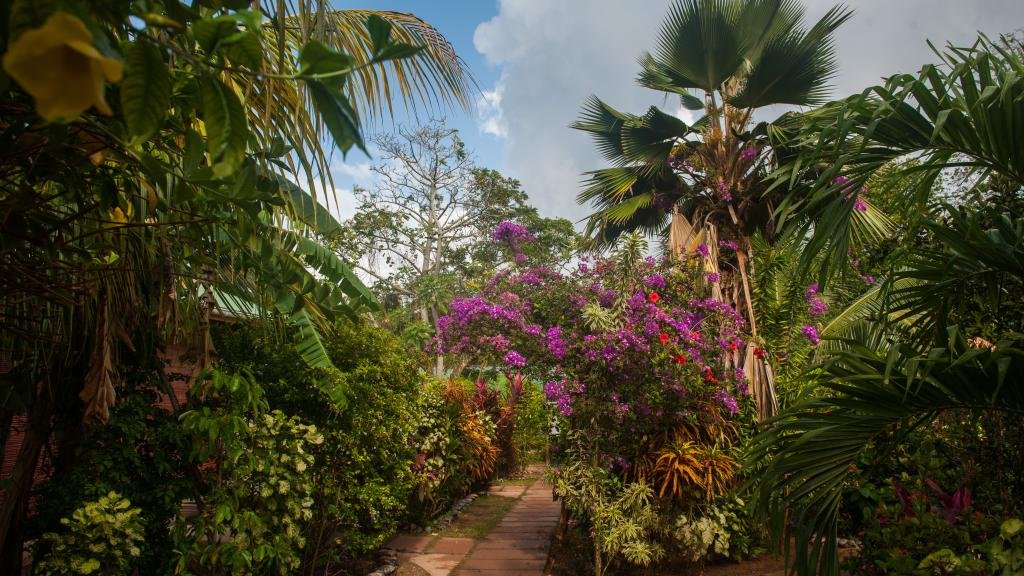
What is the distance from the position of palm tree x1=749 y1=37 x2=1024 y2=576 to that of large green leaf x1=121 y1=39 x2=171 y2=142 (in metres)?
2.52

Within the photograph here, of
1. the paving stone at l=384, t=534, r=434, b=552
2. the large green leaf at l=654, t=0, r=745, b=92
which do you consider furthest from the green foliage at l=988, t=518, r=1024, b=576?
the large green leaf at l=654, t=0, r=745, b=92

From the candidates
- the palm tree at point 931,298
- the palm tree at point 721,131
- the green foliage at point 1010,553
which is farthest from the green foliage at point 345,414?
the green foliage at point 1010,553

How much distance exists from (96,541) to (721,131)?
7237 mm

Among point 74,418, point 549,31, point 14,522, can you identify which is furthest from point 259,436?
point 549,31

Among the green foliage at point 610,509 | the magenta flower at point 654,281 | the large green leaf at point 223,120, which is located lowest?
the green foliage at point 610,509

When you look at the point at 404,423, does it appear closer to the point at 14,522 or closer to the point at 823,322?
the point at 14,522

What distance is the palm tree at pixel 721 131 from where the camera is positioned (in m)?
6.95

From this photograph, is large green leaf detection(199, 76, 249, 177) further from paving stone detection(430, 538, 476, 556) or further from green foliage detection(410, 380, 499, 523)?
paving stone detection(430, 538, 476, 556)

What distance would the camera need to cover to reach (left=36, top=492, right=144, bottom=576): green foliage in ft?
10.1

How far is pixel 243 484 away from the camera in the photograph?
3781 millimetres

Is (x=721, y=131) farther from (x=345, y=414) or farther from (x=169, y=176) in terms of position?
(x=169, y=176)

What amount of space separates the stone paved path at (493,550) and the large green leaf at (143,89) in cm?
586

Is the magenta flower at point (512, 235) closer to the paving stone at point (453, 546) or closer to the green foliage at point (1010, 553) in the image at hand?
the paving stone at point (453, 546)

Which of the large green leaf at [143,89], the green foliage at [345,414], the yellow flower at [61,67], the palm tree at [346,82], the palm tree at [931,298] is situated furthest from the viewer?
the green foliage at [345,414]
